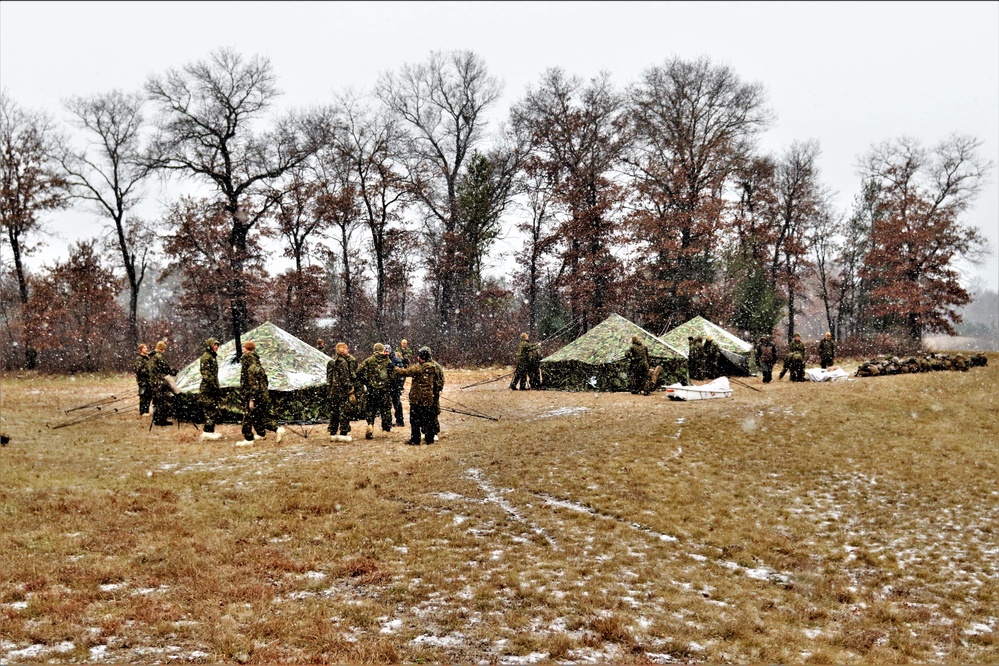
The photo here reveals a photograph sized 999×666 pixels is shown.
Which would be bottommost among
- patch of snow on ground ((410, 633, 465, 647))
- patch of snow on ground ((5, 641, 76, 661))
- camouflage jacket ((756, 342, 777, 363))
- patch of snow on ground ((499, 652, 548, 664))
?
patch of snow on ground ((499, 652, 548, 664))

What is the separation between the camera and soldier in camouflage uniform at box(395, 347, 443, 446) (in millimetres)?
12047

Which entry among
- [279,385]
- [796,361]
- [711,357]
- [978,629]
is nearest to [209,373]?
[279,385]

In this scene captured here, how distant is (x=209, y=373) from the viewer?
12.8 m

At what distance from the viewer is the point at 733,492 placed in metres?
9.47

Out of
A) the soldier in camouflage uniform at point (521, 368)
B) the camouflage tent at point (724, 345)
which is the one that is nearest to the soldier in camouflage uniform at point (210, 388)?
the soldier in camouflage uniform at point (521, 368)

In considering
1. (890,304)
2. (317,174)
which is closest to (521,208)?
(317,174)

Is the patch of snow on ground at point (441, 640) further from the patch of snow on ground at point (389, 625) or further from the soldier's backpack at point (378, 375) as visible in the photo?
the soldier's backpack at point (378, 375)

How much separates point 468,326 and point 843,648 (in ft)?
99.4

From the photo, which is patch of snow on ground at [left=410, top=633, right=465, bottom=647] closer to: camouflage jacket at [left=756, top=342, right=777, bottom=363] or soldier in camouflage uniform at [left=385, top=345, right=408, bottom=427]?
soldier in camouflage uniform at [left=385, top=345, right=408, bottom=427]

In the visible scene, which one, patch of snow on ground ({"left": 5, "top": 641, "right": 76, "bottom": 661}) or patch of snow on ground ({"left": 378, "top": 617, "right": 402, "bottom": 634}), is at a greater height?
patch of snow on ground ({"left": 5, "top": 641, "right": 76, "bottom": 661})

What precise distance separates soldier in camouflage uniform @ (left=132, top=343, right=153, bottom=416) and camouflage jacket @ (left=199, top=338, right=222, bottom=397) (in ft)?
9.90

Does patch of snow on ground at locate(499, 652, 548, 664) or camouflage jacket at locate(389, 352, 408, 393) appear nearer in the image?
patch of snow on ground at locate(499, 652, 548, 664)

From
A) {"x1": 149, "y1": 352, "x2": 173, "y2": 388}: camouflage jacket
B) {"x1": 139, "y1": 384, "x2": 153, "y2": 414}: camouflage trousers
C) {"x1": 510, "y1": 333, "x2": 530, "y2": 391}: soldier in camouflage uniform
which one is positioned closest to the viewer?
{"x1": 149, "y1": 352, "x2": 173, "y2": 388}: camouflage jacket

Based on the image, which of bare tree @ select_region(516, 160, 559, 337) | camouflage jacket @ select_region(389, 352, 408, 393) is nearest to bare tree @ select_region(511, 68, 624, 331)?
bare tree @ select_region(516, 160, 559, 337)
